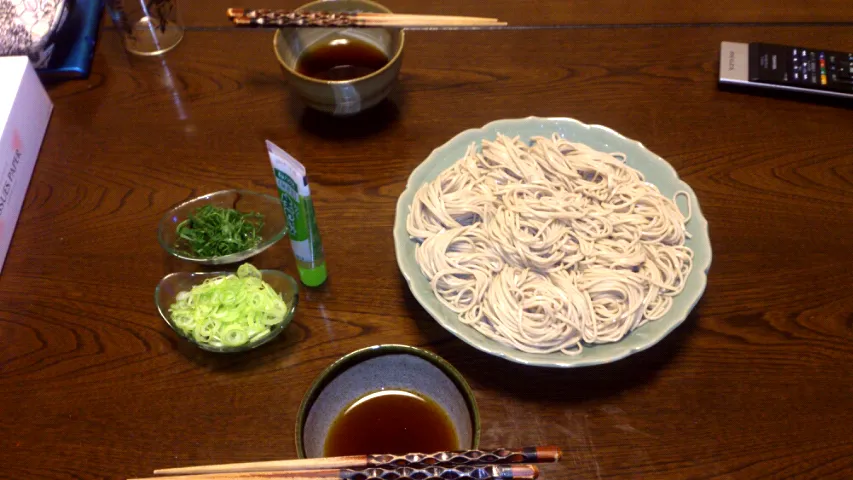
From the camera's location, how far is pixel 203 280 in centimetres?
146

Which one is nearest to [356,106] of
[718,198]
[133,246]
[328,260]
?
[328,260]

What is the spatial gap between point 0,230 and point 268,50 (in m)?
0.88

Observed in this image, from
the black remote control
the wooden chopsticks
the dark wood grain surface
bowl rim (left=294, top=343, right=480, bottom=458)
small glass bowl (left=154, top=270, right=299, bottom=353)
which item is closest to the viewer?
the wooden chopsticks

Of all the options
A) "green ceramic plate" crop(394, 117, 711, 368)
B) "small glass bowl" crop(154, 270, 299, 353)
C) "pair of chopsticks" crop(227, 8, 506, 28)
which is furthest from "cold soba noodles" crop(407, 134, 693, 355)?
"pair of chopsticks" crop(227, 8, 506, 28)

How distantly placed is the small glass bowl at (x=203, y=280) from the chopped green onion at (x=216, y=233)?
71 mm

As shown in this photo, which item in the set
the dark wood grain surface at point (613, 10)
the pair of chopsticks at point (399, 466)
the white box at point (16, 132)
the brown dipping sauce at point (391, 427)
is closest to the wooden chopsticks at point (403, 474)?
the pair of chopsticks at point (399, 466)

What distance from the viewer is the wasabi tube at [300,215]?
1.25 metres

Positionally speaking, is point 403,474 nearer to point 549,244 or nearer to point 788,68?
point 549,244

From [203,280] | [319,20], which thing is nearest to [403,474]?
[203,280]

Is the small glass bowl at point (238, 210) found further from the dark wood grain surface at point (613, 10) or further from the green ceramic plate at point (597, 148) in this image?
the dark wood grain surface at point (613, 10)

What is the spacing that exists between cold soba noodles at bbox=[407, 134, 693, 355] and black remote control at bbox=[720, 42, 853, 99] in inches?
21.6

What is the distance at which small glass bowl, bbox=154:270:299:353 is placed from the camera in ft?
4.46

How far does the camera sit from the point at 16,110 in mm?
1669

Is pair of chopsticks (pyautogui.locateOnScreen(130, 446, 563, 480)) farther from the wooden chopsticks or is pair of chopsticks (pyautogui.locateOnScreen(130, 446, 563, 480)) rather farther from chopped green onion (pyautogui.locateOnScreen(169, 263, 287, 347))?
chopped green onion (pyautogui.locateOnScreen(169, 263, 287, 347))
